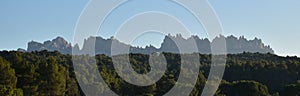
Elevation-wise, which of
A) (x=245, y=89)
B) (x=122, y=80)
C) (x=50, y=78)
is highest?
(x=50, y=78)

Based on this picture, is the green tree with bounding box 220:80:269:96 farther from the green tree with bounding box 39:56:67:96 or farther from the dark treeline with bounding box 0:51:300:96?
the green tree with bounding box 39:56:67:96

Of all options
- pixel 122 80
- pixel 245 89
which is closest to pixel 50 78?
pixel 122 80

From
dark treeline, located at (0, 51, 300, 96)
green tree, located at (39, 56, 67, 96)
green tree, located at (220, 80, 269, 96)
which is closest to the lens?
dark treeline, located at (0, 51, 300, 96)

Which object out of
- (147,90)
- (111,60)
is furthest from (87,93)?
(111,60)

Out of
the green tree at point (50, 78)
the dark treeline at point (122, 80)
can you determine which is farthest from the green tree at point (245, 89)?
the green tree at point (50, 78)

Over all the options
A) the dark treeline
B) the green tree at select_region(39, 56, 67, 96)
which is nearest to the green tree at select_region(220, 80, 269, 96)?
the dark treeline

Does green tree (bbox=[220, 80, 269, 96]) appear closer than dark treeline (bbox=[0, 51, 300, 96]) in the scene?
No

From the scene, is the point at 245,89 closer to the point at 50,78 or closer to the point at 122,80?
the point at 122,80

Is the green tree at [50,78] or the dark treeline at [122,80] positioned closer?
the dark treeline at [122,80]

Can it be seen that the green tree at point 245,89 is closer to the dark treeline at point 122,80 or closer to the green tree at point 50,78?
the dark treeline at point 122,80

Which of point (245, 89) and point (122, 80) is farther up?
point (122, 80)

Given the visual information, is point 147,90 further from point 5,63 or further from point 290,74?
point 290,74

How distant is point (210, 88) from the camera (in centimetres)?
8325

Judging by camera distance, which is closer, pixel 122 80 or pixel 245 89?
pixel 245 89
